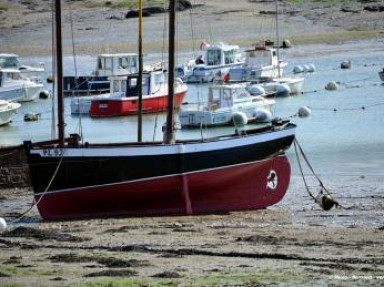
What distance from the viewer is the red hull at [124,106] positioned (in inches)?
2015

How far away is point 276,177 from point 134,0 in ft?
237

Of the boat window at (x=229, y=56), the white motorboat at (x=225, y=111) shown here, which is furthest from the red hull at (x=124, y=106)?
the boat window at (x=229, y=56)

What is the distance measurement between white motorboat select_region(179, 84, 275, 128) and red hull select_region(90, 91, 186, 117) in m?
4.50

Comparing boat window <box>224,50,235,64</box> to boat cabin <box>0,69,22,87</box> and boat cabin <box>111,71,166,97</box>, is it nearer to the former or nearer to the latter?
boat cabin <box>0,69,22,87</box>

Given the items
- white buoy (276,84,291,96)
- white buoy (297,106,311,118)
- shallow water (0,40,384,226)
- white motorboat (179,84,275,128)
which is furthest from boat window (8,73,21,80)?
white buoy (297,106,311,118)

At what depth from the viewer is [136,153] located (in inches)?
977

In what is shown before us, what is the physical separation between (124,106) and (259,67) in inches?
460

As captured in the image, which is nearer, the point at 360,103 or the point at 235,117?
the point at 235,117

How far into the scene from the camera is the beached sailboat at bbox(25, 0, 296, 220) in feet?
81.5

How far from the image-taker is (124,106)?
51.2 metres

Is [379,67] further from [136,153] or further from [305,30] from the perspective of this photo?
[136,153]

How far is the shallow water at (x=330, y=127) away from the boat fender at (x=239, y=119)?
0.38 m

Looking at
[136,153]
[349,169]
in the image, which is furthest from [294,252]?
[349,169]

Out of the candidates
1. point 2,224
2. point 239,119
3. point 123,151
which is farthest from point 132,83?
point 2,224
